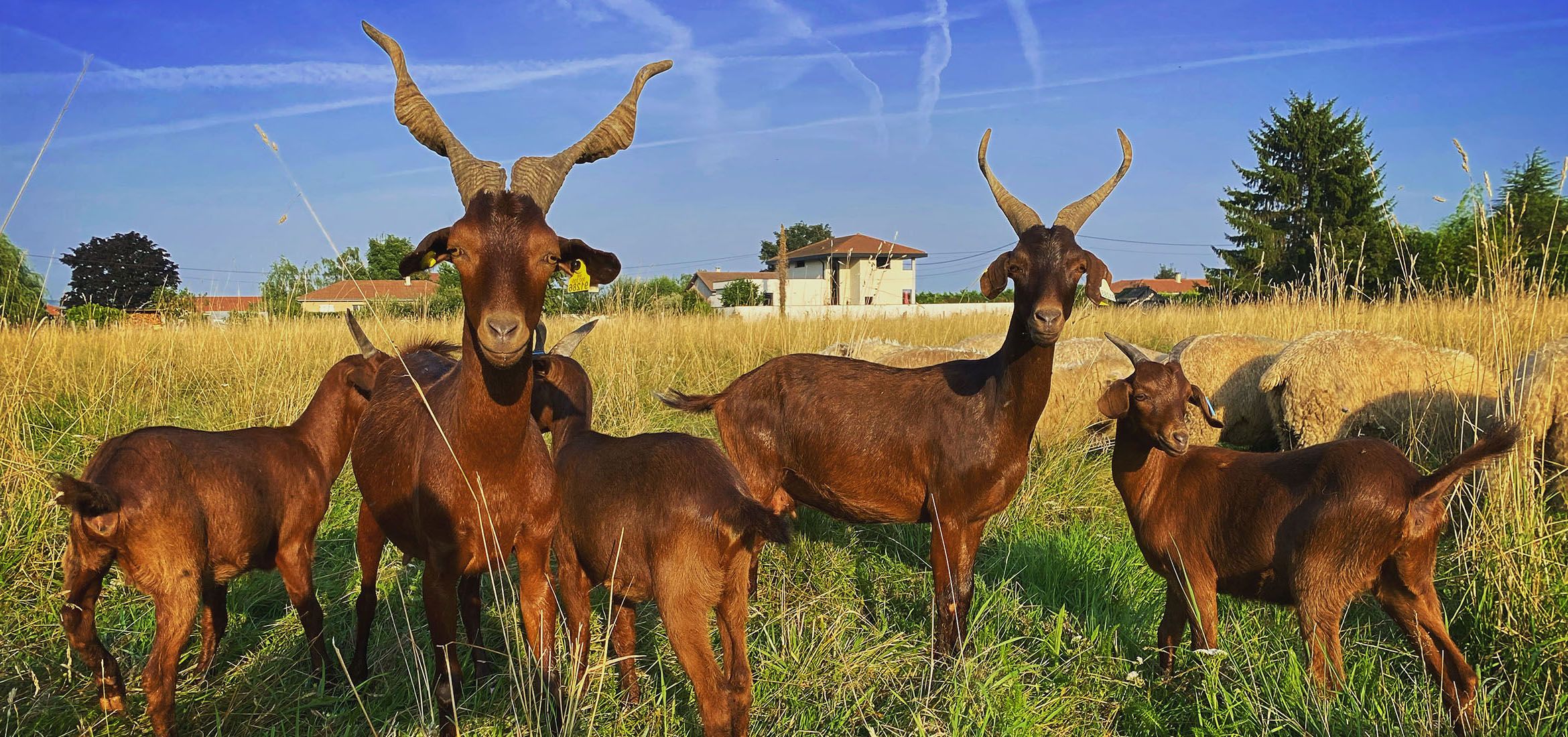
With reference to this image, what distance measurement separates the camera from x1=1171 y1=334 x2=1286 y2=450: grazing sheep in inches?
332

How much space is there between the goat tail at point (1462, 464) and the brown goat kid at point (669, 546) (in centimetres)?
251

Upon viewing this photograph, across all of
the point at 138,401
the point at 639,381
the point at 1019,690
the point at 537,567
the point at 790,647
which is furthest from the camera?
the point at 639,381

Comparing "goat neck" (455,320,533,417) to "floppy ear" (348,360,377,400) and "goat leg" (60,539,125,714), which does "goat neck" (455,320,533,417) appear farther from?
"floppy ear" (348,360,377,400)

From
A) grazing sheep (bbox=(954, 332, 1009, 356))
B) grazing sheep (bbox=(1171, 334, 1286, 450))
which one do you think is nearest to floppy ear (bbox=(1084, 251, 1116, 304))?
grazing sheep (bbox=(1171, 334, 1286, 450))

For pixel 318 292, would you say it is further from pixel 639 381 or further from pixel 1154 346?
pixel 1154 346

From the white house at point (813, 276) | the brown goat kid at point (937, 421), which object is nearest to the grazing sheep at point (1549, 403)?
the brown goat kid at point (937, 421)

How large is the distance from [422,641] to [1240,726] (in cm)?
365

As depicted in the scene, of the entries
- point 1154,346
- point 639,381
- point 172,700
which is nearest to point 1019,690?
point 172,700

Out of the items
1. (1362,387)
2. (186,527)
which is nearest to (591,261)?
(186,527)

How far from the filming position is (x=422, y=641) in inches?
165

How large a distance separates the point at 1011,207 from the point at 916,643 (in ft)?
7.72

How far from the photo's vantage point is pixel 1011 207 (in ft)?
15.3

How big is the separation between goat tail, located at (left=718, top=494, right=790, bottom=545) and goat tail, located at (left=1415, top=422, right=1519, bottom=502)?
249cm

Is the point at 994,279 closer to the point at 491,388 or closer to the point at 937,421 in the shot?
the point at 937,421
